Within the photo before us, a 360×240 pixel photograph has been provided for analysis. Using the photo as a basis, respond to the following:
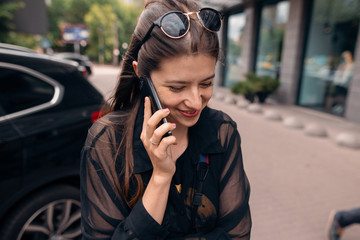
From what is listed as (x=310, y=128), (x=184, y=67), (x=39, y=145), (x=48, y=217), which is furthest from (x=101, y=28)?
(x=184, y=67)

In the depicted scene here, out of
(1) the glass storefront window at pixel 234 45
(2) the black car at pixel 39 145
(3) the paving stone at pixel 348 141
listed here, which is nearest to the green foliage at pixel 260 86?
(1) the glass storefront window at pixel 234 45

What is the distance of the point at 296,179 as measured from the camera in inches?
188

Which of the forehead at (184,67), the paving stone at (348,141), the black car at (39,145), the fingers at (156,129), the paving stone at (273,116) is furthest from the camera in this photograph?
the paving stone at (273,116)

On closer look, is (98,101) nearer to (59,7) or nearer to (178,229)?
(178,229)

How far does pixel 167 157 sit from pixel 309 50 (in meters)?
11.5

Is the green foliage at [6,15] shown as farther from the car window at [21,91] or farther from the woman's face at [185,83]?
the woman's face at [185,83]

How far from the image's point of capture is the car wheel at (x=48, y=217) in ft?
7.40

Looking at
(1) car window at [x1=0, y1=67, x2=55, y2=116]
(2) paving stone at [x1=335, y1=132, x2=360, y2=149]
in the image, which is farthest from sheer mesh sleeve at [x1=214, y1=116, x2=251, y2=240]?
(2) paving stone at [x1=335, y1=132, x2=360, y2=149]

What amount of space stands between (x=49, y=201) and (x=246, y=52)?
13551 millimetres

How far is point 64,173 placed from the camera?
2496 millimetres

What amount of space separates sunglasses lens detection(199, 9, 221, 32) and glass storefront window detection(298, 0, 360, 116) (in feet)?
32.2

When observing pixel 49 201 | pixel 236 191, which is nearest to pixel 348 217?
pixel 236 191

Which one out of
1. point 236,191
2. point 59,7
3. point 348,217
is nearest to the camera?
point 236,191

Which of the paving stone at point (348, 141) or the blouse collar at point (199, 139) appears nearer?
the blouse collar at point (199, 139)
